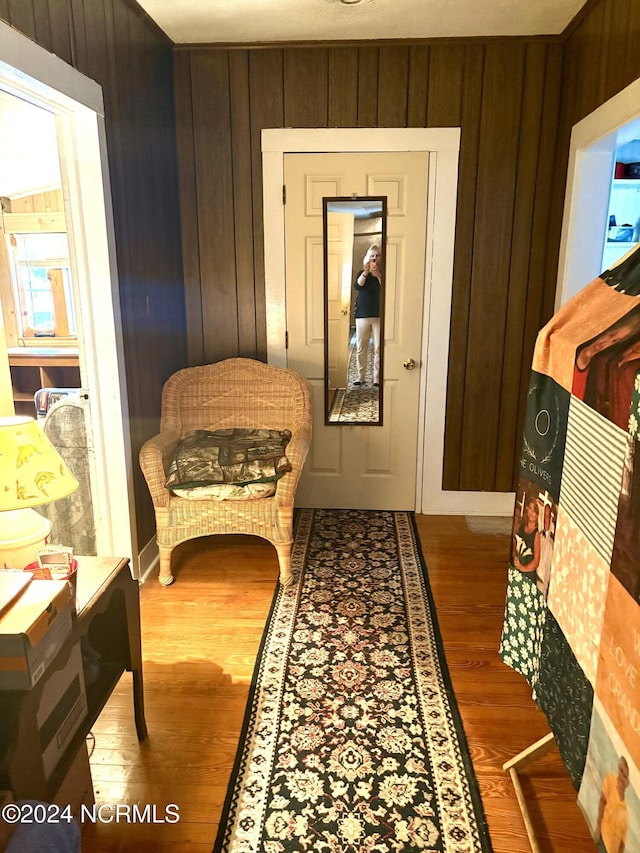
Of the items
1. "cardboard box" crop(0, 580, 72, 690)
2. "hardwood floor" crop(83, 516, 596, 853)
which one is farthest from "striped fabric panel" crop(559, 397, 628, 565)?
"cardboard box" crop(0, 580, 72, 690)

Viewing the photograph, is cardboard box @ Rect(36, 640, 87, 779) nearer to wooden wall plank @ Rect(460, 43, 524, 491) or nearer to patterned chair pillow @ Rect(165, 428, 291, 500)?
patterned chair pillow @ Rect(165, 428, 291, 500)

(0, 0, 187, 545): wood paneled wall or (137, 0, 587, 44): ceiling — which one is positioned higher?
(137, 0, 587, 44): ceiling

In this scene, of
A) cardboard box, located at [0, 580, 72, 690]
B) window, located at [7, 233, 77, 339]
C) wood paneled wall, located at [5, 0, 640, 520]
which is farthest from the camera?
window, located at [7, 233, 77, 339]

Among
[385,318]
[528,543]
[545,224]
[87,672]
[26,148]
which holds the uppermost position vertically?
[26,148]

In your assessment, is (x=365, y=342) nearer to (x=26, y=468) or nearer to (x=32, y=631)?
(x=26, y=468)

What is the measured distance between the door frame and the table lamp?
947 millimetres

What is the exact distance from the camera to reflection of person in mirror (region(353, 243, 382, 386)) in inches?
134

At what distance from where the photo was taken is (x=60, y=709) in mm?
1421

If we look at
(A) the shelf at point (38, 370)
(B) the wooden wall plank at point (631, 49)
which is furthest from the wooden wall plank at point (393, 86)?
(A) the shelf at point (38, 370)

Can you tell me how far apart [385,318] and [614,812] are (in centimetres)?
276

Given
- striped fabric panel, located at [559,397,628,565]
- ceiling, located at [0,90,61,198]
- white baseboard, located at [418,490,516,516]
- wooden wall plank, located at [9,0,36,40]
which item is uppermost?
wooden wall plank, located at [9,0,36,40]

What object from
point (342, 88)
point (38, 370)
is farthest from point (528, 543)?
point (38, 370)

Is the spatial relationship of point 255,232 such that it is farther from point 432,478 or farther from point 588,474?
point 588,474

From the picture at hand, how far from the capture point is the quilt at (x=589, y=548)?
98cm
